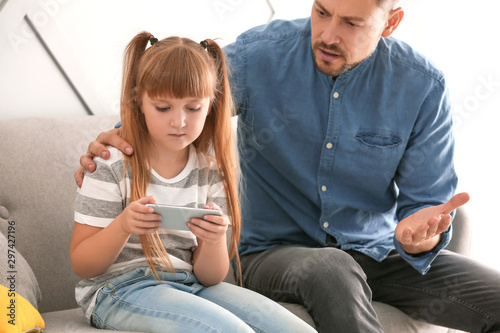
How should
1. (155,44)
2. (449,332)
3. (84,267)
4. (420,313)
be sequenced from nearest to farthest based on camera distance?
(84,267), (155,44), (420,313), (449,332)

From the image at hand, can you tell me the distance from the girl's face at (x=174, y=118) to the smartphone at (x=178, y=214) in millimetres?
215

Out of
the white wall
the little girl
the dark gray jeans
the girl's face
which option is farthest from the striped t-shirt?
the white wall

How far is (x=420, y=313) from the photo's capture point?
1633 mm

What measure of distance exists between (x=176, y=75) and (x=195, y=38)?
86cm

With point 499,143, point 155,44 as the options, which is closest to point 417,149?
point 155,44

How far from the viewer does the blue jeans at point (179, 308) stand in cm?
119

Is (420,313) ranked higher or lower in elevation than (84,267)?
lower

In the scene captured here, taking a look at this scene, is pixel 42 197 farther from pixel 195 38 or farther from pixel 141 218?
pixel 195 38

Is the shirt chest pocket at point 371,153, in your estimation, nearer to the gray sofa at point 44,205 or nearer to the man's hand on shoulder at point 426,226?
the man's hand on shoulder at point 426,226

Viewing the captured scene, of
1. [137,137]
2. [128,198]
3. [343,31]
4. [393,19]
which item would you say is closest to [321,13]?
[343,31]

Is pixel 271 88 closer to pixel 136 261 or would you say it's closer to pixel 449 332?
pixel 136 261

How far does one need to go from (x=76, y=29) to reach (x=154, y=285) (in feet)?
3.13

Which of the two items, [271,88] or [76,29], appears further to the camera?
[76,29]

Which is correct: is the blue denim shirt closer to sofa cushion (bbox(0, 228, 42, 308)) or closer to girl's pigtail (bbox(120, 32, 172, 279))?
girl's pigtail (bbox(120, 32, 172, 279))
